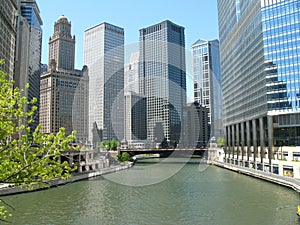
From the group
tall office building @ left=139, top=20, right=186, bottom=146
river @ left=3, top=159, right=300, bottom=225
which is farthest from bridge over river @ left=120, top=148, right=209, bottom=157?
river @ left=3, top=159, right=300, bottom=225

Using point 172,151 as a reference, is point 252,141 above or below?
above

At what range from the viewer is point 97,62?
595 feet

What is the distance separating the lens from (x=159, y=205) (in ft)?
140

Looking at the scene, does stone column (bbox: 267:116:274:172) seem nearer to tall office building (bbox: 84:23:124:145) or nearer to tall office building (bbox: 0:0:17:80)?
tall office building (bbox: 0:0:17:80)

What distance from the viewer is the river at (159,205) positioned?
34188 mm

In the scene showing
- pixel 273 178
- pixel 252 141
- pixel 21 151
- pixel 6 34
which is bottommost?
pixel 273 178

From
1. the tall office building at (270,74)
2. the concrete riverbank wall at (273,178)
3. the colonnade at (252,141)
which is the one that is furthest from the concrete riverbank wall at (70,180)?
the tall office building at (270,74)

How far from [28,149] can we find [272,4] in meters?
89.2

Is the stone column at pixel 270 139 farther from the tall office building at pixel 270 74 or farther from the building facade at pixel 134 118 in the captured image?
the building facade at pixel 134 118

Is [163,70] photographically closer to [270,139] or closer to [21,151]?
[270,139]

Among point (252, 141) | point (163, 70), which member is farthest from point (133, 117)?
point (163, 70)

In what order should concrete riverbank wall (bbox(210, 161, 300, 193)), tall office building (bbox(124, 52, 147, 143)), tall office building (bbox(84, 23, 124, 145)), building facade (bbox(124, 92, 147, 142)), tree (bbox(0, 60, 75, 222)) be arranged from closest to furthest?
1. tree (bbox(0, 60, 75, 222))
2. concrete riverbank wall (bbox(210, 161, 300, 193))
3. tall office building (bbox(124, 52, 147, 143))
4. building facade (bbox(124, 92, 147, 142))
5. tall office building (bbox(84, 23, 124, 145))

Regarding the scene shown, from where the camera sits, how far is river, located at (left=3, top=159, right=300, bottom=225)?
3419 centimetres

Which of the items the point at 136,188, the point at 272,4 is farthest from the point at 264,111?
the point at 136,188
